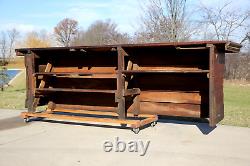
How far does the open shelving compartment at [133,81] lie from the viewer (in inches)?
217

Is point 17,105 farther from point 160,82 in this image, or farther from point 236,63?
point 236,63

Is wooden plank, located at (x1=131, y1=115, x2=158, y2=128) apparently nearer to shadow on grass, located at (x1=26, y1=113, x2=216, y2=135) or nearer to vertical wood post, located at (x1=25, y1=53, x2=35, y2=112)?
shadow on grass, located at (x1=26, y1=113, x2=216, y2=135)

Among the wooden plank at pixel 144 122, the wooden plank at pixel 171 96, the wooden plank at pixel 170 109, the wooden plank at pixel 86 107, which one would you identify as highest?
the wooden plank at pixel 171 96

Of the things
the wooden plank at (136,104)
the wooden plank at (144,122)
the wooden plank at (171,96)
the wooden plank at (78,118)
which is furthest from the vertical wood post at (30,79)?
the wooden plank at (144,122)

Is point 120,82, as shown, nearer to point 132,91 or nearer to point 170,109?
point 132,91

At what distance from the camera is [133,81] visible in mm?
6590

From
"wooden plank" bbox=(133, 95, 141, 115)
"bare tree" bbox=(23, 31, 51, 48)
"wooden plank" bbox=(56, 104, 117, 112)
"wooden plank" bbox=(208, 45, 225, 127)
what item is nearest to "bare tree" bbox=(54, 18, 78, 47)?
"bare tree" bbox=(23, 31, 51, 48)

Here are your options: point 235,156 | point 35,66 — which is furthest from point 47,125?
point 235,156

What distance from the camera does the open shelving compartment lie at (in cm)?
551

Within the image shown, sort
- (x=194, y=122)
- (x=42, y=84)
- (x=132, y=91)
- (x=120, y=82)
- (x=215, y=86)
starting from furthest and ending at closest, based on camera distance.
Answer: (x=42, y=84) < (x=194, y=122) < (x=132, y=91) < (x=120, y=82) < (x=215, y=86)

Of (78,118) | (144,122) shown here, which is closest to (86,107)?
(78,118)

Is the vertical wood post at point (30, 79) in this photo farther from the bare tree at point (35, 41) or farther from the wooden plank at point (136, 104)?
the bare tree at point (35, 41)

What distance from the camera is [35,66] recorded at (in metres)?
7.17

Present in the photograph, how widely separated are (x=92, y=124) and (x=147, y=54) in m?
1.84
